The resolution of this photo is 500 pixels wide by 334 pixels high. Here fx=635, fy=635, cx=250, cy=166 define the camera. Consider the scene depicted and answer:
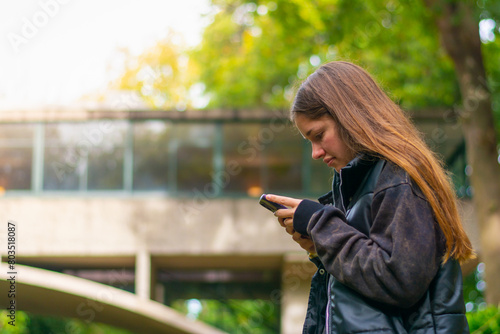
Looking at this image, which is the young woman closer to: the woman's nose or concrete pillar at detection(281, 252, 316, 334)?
the woman's nose

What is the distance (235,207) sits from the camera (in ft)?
53.7

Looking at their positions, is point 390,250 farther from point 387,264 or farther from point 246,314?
point 246,314

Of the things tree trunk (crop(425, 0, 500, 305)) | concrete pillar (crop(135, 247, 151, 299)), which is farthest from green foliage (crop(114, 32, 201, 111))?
tree trunk (crop(425, 0, 500, 305))

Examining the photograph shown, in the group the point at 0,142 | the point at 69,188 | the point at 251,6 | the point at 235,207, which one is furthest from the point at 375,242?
the point at 0,142

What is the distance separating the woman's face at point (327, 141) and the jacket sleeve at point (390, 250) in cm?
23

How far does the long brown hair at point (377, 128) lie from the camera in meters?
1.77

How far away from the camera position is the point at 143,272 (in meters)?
16.0

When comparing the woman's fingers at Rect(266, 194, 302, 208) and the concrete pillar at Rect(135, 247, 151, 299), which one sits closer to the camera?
the woman's fingers at Rect(266, 194, 302, 208)

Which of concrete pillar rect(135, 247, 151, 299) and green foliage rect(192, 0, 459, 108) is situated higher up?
green foliage rect(192, 0, 459, 108)

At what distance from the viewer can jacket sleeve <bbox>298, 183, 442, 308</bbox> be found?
1645mm

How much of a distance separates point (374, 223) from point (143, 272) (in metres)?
14.7

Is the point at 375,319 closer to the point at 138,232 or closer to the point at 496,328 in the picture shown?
the point at 496,328

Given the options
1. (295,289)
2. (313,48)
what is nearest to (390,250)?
(313,48)

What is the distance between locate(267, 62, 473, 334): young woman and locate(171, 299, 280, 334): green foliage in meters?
19.7
